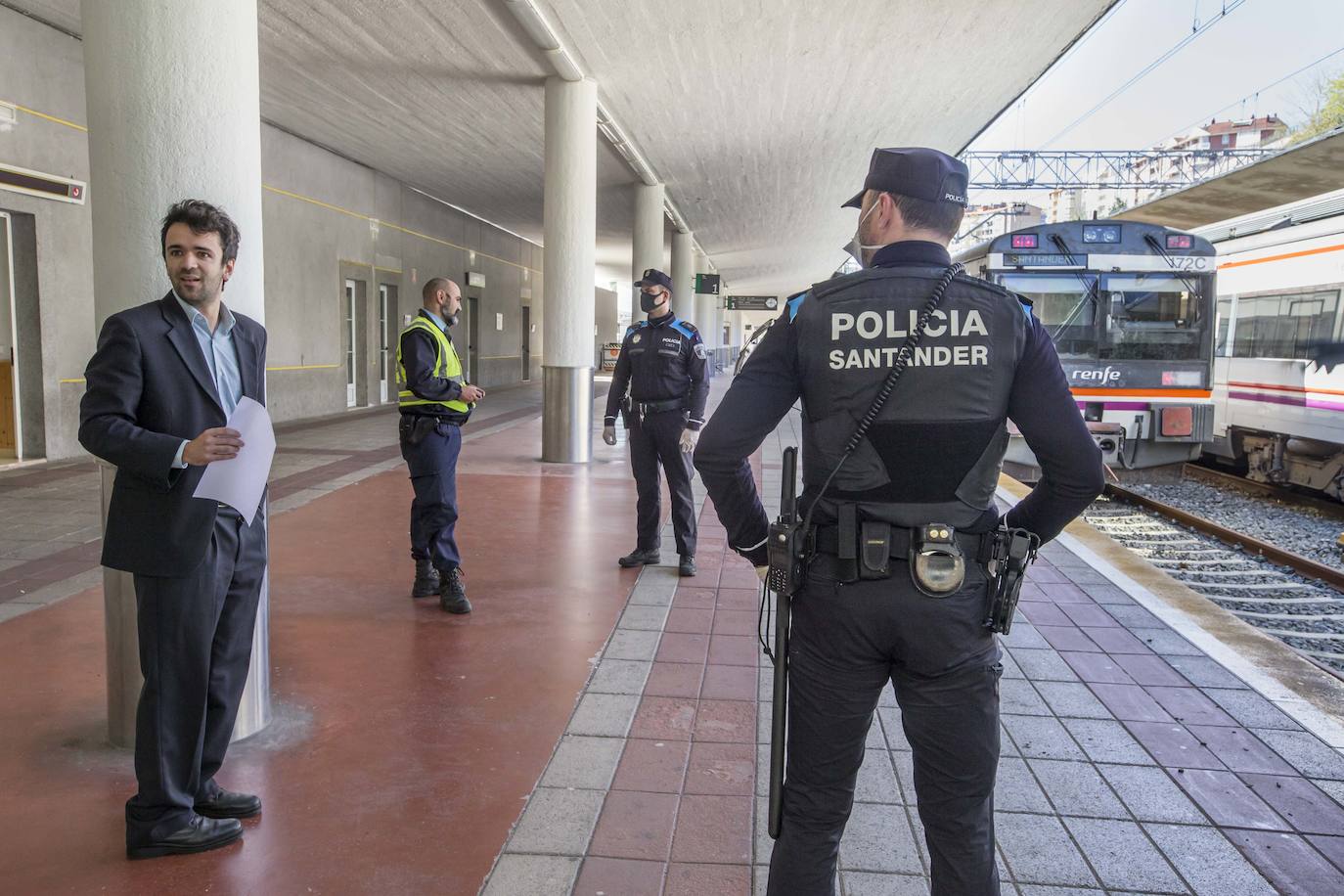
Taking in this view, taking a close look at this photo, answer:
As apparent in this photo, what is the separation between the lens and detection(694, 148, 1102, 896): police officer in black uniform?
2.04 m

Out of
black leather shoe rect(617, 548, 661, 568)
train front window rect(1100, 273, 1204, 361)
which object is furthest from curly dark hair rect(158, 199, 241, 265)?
train front window rect(1100, 273, 1204, 361)

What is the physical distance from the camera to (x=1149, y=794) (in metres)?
3.29

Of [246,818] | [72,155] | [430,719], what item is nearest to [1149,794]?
[430,719]

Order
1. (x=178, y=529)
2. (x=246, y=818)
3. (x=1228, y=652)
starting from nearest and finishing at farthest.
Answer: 1. (x=178, y=529)
2. (x=246, y=818)
3. (x=1228, y=652)

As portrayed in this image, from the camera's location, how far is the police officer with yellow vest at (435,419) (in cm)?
514

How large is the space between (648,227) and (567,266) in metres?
7.83

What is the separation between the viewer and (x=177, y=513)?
268 cm

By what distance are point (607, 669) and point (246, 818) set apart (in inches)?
69.8

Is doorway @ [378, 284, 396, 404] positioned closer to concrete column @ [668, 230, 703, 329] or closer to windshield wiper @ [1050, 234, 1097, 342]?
concrete column @ [668, 230, 703, 329]

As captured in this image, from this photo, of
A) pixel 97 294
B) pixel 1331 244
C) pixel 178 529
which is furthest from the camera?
pixel 1331 244

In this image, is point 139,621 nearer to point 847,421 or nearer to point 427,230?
point 847,421

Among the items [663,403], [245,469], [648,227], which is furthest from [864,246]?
[648,227]

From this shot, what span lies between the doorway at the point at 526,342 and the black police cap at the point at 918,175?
96.2 feet

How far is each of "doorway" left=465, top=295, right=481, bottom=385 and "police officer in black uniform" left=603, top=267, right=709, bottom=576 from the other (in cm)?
1966
